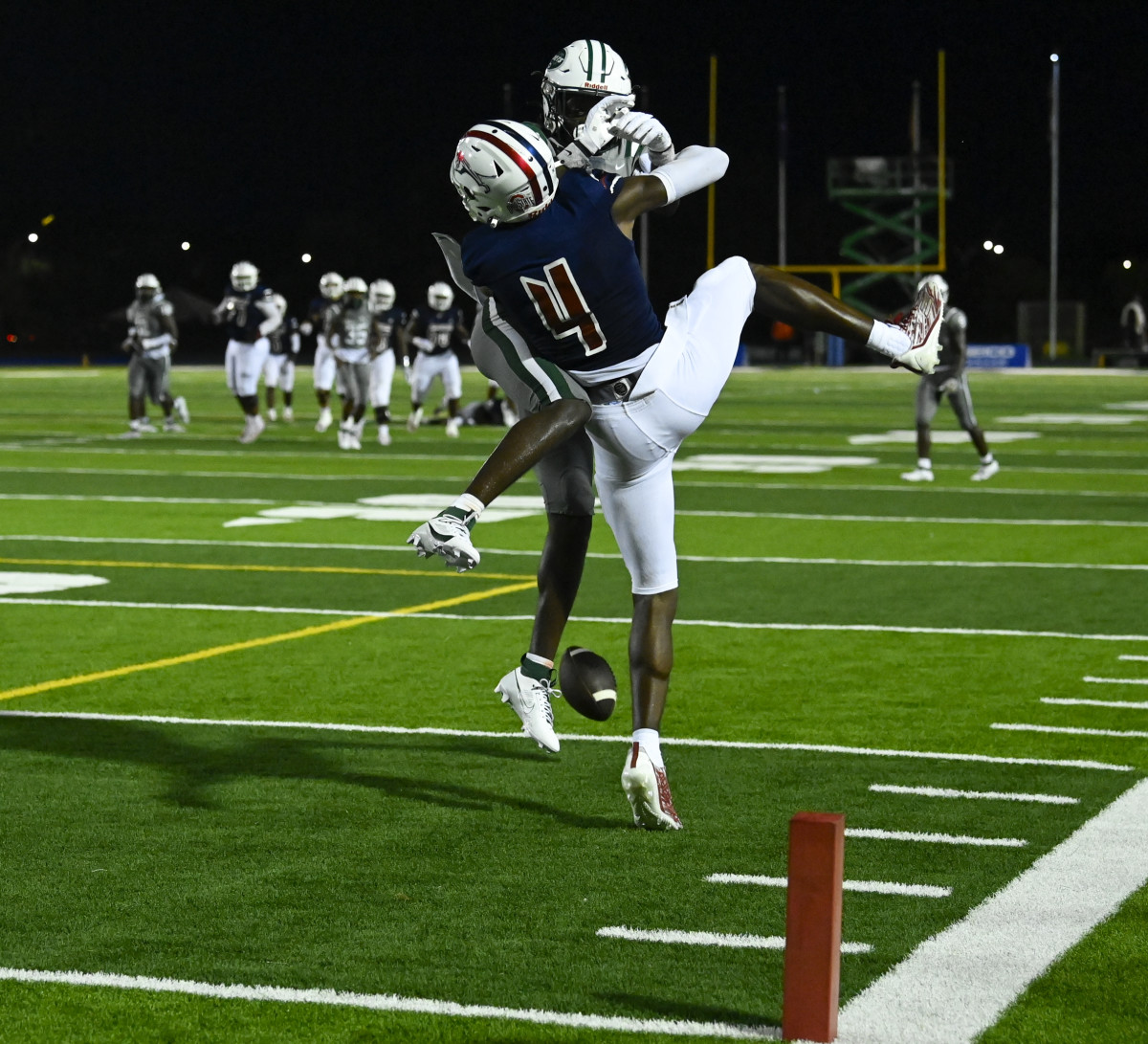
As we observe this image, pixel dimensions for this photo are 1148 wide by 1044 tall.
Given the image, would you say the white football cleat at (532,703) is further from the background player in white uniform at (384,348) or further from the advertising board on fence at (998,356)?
the advertising board on fence at (998,356)

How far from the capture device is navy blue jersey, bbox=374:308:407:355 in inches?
913

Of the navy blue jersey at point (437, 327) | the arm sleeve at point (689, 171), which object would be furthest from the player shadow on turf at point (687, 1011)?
the navy blue jersey at point (437, 327)

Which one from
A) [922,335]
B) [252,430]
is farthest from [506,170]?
[252,430]

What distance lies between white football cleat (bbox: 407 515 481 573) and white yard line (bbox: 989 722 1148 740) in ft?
8.58

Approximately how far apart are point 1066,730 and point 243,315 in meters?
17.3

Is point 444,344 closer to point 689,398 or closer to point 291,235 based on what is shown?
point 689,398

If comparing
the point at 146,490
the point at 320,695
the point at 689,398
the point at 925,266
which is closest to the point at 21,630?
the point at 320,695

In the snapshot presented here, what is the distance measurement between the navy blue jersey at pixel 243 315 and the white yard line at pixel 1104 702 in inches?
651

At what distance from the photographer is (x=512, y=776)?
6.25 m

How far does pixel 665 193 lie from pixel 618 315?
0.35 meters

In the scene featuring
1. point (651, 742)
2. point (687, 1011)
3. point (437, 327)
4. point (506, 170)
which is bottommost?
point (687, 1011)

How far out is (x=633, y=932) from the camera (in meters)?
4.54

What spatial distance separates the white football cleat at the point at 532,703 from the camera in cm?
588

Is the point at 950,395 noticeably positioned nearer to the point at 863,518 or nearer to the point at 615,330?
the point at 863,518
